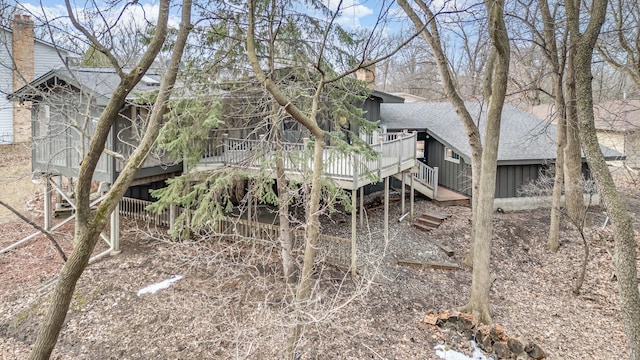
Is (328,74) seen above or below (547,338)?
above

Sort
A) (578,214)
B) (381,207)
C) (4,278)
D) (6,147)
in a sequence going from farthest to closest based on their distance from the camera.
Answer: (6,147) → (381,207) → (578,214) → (4,278)

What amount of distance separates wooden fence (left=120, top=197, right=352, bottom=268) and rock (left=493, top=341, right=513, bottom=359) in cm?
347

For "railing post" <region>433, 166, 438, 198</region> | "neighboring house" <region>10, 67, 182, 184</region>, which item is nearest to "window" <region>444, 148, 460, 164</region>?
"railing post" <region>433, 166, 438, 198</region>

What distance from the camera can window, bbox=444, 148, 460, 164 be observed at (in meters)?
16.3

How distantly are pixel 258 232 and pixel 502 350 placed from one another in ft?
19.3

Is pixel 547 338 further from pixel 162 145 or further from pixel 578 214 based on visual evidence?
pixel 162 145

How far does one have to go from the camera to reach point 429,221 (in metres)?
13.3

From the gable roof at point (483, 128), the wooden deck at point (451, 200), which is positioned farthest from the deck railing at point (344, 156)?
the gable roof at point (483, 128)

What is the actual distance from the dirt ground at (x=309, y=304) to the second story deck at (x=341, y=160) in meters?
2.00

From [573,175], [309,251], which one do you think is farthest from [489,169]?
[573,175]

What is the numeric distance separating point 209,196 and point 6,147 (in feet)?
56.1

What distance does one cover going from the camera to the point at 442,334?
740cm

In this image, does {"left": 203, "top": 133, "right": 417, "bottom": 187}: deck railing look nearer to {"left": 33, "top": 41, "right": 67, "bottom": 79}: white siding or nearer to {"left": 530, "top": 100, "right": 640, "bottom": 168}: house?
{"left": 530, "top": 100, "right": 640, "bottom": 168}: house

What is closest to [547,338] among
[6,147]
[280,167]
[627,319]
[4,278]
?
[627,319]
